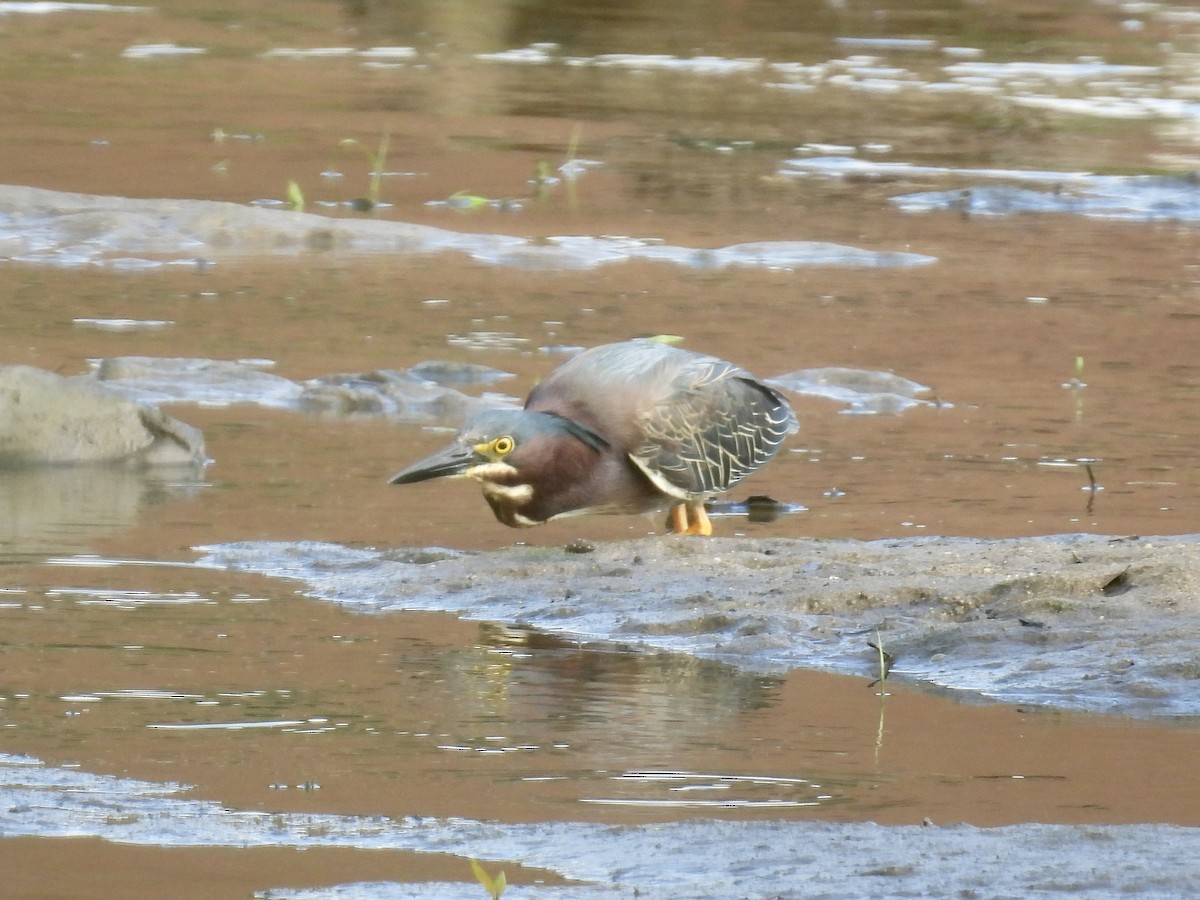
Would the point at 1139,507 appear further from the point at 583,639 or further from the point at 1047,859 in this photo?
the point at 1047,859

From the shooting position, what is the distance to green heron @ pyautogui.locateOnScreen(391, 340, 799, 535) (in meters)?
5.43

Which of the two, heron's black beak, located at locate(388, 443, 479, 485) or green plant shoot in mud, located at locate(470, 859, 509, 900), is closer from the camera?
green plant shoot in mud, located at locate(470, 859, 509, 900)

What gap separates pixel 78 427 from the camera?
6.49 metres

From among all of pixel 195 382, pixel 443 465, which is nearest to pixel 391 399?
pixel 195 382

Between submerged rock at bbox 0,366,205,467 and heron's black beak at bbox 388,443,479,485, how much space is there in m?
1.34

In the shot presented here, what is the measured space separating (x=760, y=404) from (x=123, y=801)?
3193mm

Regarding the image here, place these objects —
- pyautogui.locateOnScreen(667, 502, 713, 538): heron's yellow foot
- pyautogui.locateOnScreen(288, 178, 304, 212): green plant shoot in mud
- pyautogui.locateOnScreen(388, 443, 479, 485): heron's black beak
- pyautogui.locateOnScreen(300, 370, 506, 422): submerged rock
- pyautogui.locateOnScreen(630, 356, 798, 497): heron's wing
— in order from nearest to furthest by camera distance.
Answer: pyautogui.locateOnScreen(388, 443, 479, 485): heron's black beak < pyautogui.locateOnScreen(630, 356, 798, 497): heron's wing < pyautogui.locateOnScreen(667, 502, 713, 538): heron's yellow foot < pyautogui.locateOnScreen(300, 370, 506, 422): submerged rock < pyautogui.locateOnScreen(288, 178, 304, 212): green plant shoot in mud

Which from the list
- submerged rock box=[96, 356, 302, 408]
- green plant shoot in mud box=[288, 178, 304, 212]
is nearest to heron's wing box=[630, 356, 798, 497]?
submerged rock box=[96, 356, 302, 408]

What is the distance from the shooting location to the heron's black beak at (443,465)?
5.32 meters

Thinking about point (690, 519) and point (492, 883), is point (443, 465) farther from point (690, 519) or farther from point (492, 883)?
point (492, 883)

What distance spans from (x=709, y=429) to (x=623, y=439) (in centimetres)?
34

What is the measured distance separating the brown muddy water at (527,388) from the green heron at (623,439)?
0.19 metres

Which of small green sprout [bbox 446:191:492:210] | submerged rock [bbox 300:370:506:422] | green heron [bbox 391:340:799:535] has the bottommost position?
small green sprout [bbox 446:191:492:210]

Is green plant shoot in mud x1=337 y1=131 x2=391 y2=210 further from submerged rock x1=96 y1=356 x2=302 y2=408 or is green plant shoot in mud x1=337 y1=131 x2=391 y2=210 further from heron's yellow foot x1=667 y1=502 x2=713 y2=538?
heron's yellow foot x1=667 y1=502 x2=713 y2=538
